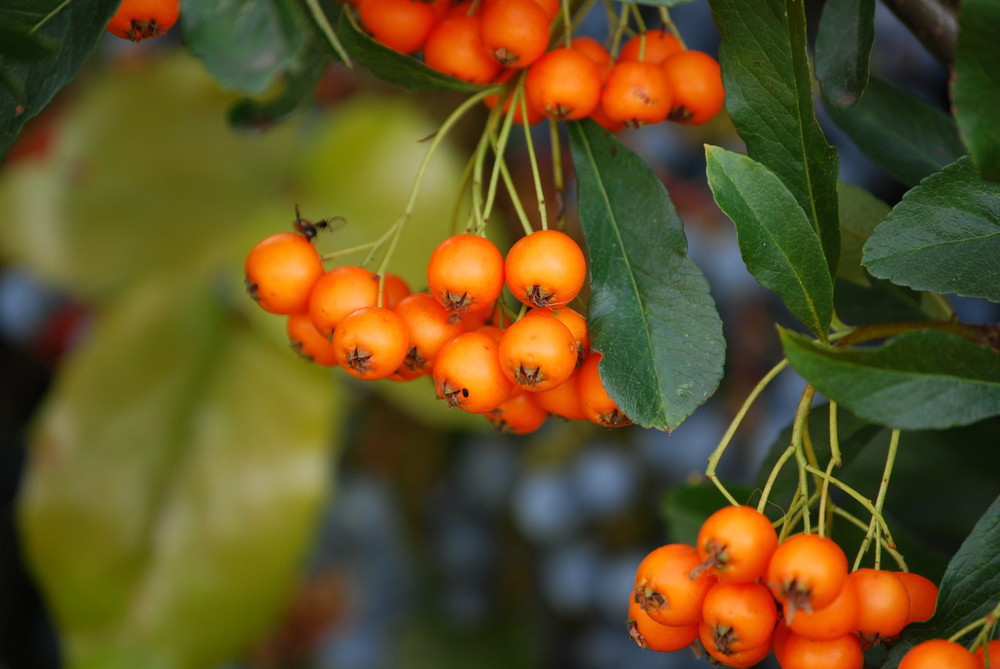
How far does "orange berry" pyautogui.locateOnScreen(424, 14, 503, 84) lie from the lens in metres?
0.37

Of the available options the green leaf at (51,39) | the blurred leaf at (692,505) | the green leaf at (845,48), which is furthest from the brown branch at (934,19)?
the green leaf at (51,39)

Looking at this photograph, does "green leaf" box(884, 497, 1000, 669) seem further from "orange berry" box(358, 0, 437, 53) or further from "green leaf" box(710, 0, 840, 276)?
"orange berry" box(358, 0, 437, 53)

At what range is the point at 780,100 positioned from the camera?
13.7 inches

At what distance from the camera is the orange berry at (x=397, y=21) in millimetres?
365

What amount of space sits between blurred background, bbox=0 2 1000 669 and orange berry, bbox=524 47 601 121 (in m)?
0.67

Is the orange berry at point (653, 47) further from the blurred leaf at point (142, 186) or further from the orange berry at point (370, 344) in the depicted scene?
the blurred leaf at point (142, 186)

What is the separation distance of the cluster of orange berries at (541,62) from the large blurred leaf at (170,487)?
0.76 meters

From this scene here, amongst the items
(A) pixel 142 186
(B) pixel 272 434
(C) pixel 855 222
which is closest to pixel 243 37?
(C) pixel 855 222

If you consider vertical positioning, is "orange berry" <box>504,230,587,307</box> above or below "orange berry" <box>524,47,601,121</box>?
below

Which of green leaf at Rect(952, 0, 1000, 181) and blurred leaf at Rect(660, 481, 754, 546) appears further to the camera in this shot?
blurred leaf at Rect(660, 481, 754, 546)

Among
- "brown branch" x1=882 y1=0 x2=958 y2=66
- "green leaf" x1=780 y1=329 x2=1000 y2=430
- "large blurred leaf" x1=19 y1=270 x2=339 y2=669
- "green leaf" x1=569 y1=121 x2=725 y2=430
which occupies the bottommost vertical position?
"large blurred leaf" x1=19 y1=270 x2=339 y2=669

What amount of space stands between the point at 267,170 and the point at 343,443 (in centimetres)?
44

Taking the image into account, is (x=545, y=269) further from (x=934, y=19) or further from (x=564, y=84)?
(x=934, y=19)

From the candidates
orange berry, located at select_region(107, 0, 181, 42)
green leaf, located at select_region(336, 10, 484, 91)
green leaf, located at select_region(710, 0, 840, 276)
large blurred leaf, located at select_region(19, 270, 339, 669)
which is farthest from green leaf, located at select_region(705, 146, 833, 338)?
large blurred leaf, located at select_region(19, 270, 339, 669)
